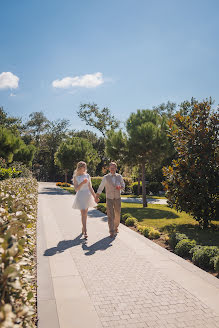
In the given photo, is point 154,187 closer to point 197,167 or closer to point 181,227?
point 181,227

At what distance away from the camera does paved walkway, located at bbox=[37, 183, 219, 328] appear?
10.6ft

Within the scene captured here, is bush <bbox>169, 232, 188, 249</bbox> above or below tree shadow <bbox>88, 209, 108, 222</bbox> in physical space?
above

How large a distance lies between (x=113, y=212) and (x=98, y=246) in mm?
1301

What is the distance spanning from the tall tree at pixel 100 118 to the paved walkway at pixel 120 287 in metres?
35.9

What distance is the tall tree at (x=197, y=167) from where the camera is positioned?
27.1ft

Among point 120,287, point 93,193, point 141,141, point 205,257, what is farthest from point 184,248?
point 141,141

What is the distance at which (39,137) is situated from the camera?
55375mm

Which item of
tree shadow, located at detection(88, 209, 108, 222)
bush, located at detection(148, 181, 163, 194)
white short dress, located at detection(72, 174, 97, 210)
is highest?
white short dress, located at detection(72, 174, 97, 210)

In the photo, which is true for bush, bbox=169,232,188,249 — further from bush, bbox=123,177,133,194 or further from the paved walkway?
bush, bbox=123,177,133,194

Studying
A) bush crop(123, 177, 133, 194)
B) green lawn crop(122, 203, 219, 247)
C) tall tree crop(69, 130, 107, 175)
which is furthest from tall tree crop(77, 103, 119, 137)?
green lawn crop(122, 203, 219, 247)

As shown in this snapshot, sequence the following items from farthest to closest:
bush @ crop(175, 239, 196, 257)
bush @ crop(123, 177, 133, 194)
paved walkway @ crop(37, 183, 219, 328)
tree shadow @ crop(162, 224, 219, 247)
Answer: bush @ crop(123, 177, 133, 194)
tree shadow @ crop(162, 224, 219, 247)
bush @ crop(175, 239, 196, 257)
paved walkway @ crop(37, 183, 219, 328)

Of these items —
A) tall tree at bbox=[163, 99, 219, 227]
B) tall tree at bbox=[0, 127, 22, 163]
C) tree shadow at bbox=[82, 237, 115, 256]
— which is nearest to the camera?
tree shadow at bbox=[82, 237, 115, 256]

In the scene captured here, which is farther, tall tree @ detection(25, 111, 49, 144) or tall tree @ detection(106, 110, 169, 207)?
tall tree @ detection(25, 111, 49, 144)

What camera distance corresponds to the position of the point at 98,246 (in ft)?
20.6
